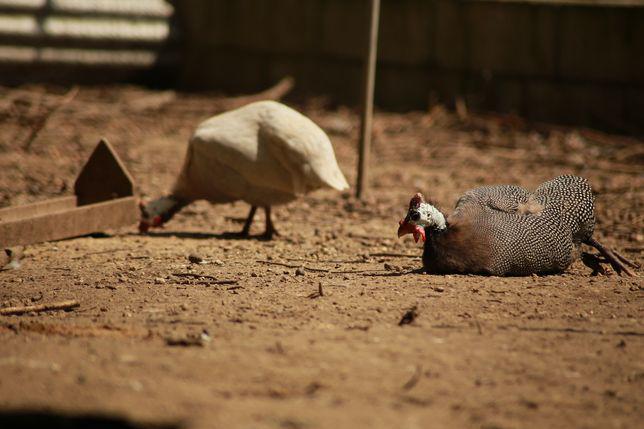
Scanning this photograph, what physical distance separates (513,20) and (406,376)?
7.39 m

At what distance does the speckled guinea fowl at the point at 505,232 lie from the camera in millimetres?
4656

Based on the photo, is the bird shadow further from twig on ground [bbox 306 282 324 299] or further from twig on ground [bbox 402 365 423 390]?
twig on ground [bbox 402 365 423 390]

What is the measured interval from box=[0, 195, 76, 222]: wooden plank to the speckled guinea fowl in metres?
2.27

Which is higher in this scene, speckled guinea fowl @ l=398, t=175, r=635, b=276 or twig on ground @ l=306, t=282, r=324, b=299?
speckled guinea fowl @ l=398, t=175, r=635, b=276

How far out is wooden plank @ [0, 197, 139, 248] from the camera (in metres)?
5.08

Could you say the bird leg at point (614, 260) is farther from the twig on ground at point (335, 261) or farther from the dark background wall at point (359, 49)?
the dark background wall at point (359, 49)

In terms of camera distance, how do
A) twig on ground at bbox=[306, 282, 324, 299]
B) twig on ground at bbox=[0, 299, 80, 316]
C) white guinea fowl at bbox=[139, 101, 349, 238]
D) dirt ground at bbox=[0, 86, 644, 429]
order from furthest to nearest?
white guinea fowl at bbox=[139, 101, 349, 238] < twig on ground at bbox=[306, 282, 324, 299] < twig on ground at bbox=[0, 299, 80, 316] < dirt ground at bbox=[0, 86, 644, 429]

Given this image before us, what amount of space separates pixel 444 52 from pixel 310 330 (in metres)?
7.08

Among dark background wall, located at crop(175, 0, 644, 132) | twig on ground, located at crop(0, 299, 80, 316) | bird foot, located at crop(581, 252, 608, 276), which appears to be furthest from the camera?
dark background wall, located at crop(175, 0, 644, 132)

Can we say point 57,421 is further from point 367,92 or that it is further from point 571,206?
point 367,92

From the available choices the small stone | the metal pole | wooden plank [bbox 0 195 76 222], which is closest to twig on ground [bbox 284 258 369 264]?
the small stone

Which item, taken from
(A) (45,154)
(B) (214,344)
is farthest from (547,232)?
(A) (45,154)

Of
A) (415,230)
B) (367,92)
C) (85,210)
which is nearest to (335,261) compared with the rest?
(415,230)

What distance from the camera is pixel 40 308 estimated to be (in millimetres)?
4152
